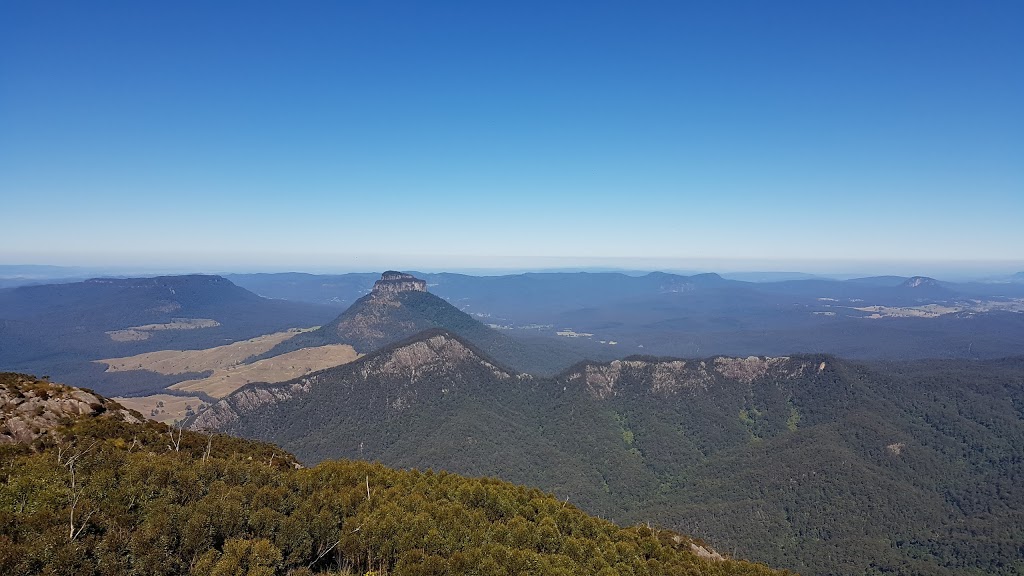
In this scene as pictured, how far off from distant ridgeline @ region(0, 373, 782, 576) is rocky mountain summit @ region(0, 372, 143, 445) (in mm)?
209

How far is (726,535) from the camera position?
16575 centimetres

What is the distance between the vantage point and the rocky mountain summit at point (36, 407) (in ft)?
190

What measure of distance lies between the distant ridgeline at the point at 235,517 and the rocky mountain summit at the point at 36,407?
0.21m

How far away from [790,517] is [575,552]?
159616 mm

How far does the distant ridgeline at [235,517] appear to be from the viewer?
126 feet

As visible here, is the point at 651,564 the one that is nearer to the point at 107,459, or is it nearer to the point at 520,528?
the point at 520,528

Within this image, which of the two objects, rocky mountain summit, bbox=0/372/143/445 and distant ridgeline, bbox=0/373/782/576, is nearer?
distant ridgeline, bbox=0/373/782/576

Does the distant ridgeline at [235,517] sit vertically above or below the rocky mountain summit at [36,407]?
below

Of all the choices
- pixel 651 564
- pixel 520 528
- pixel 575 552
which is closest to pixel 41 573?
pixel 520 528

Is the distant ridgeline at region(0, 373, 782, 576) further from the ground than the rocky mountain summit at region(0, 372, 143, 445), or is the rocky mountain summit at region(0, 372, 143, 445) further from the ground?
the rocky mountain summit at region(0, 372, 143, 445)

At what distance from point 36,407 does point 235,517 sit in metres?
40.0

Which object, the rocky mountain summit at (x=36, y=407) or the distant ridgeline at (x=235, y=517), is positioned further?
the rocky mountain summit at (x=36, y=407)

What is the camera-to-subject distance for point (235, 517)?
153ft

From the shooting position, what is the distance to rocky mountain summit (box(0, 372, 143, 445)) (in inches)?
2275
